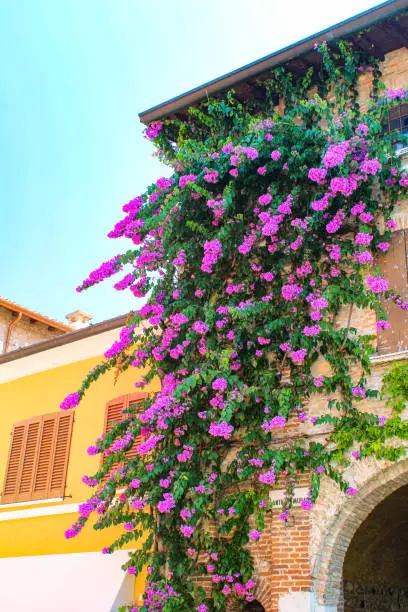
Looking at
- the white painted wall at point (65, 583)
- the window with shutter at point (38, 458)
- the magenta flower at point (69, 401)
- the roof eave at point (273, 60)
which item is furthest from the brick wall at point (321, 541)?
the roof eave at point (273, 60)

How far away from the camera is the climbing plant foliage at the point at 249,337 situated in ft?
32.0

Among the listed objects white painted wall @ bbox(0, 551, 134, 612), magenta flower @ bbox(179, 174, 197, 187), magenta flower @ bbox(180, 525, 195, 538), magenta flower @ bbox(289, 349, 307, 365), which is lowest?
white painted wall @ bbox(0, 551, 134, 612)

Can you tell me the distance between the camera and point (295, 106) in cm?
1185

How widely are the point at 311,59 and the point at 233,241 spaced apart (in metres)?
3.18

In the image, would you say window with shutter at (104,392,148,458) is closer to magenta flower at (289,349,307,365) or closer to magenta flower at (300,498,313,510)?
magenta flower at (289,349,307,365)

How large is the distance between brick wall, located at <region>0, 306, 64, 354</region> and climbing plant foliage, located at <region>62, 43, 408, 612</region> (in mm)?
11388

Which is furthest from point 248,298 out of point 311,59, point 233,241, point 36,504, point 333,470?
point 36,504

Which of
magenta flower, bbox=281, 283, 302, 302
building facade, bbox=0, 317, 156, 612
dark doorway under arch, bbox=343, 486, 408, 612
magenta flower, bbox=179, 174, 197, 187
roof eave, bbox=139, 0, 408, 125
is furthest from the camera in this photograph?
dark doorway under arch, bbox=343, 486, 408, 612

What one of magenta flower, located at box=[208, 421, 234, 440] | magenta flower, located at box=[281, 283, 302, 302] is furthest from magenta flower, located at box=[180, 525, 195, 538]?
magenta flower, located at box=[281, 283, 302, 302]

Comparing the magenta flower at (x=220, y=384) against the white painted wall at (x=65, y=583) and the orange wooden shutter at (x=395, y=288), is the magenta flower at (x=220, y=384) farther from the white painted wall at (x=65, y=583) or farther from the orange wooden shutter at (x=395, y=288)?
the white painted wall at (x=65, y=583)

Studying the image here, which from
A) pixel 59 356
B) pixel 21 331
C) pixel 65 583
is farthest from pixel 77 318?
pixel 65 583

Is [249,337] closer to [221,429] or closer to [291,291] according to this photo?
[291,291]

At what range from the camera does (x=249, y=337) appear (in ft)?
34.4

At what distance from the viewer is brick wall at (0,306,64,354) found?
22078 mm
